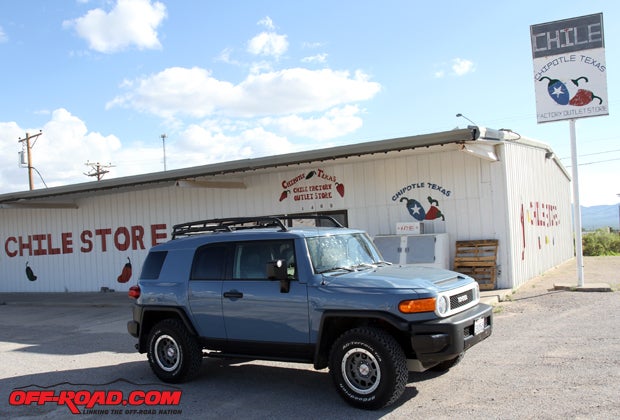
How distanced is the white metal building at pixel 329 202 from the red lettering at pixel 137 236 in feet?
0.11

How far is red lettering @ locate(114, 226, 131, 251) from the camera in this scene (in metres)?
20.0

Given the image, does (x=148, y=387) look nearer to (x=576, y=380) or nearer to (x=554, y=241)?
(x=576, y=380)

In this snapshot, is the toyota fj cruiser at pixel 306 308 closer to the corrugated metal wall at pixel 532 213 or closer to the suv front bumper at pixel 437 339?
the suv front bumper at pixel 437 339

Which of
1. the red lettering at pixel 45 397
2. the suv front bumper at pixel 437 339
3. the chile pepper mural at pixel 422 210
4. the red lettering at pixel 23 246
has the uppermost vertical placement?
the chile pepper mural at pixel 422 210

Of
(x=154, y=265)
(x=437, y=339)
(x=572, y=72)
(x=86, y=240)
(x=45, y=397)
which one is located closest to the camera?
(x=437, y=339)

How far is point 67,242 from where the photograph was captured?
2138 cm

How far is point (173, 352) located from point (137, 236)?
1316 centimetres

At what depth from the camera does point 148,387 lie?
23.4 ft

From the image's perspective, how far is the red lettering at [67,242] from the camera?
69.9ft

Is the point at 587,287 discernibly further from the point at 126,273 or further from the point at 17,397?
the point at 126,273

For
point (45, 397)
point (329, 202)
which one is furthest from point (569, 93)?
point (45, 397)

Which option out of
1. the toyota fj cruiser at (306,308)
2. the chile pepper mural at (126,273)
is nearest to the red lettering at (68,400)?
the toyota fj cruiser at (306,308)

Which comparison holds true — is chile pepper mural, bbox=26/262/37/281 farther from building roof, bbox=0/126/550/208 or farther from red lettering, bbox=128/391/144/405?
red lettering, bbox=128/391/144/405

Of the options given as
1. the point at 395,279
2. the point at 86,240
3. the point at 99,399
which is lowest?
the point at 99,399
